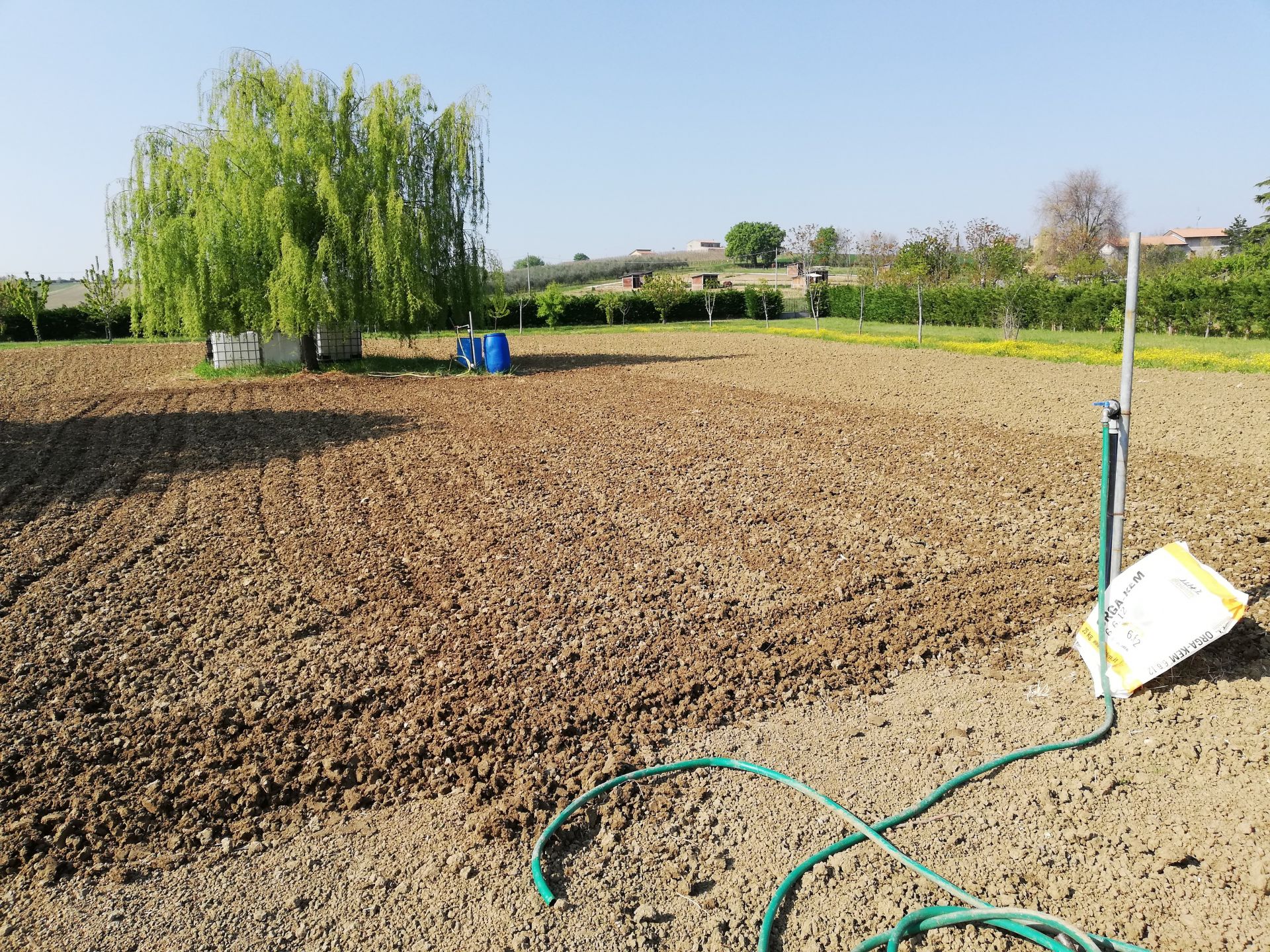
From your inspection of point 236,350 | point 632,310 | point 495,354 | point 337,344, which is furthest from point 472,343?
point 632,310

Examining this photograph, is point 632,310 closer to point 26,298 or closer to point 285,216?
point 26,298

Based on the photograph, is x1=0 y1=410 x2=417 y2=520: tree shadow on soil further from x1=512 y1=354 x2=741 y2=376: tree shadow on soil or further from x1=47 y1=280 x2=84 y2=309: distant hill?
x1=47 y1=280 x2=84 y2=309: distant hill

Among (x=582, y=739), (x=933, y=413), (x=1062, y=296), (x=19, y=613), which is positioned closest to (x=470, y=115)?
(x=933, y=413)

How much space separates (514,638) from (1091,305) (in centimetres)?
2988

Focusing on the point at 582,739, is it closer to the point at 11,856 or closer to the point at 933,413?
the point at 11,856

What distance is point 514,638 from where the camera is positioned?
446cm

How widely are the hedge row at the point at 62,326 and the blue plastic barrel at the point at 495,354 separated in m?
22.6

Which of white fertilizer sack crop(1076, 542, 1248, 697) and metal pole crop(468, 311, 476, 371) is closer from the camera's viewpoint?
white fertilizer sack crop(1076, 542, 1248, 697)

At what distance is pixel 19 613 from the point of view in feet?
15.7

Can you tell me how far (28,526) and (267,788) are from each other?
465 centimetres

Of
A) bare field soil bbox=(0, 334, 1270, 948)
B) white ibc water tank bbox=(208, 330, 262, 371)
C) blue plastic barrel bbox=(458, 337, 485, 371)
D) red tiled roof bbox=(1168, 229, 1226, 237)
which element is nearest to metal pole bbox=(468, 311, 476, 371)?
blue plastic barrel bbox=(458, 337, 485, 371)

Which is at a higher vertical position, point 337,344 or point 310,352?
point 337,344

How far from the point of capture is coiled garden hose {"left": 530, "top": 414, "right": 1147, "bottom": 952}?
246 centimetres

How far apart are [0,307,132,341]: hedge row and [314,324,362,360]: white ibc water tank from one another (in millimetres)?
18577
